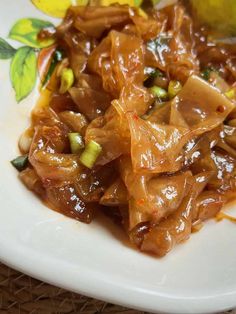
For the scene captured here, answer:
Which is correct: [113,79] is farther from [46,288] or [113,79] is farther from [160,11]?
[46,288]

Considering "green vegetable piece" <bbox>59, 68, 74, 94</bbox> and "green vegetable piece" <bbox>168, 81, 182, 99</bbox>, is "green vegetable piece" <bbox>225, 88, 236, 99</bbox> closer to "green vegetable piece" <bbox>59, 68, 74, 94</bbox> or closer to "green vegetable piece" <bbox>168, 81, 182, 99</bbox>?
"green vegetable piece" <bbox>168, 81, 182, 99</bbox>

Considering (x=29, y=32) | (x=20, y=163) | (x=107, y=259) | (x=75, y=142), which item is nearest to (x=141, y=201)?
(x=107, y=259)

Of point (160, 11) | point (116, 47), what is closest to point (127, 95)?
point (116, 47)

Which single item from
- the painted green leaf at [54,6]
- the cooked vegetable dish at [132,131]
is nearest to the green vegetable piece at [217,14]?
the cooked vegetable dish at [132,131]

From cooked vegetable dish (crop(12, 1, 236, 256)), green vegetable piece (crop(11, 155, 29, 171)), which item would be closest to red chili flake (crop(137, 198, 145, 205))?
cooked vegetable dish (crop(12, 1, 236, 256))

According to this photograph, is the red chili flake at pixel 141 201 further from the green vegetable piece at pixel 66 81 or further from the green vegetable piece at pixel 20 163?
the green vegetable piece at pixel 66 81
